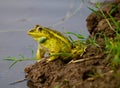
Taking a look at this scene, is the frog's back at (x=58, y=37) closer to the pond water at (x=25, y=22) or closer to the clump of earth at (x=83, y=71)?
the clump of earth at (x=83, y=71)

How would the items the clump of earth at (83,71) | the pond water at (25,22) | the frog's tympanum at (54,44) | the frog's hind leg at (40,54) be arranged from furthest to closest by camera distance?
the pond water at (25,22) → the frog's hind leg at (40,54) → the frog's tympanum at (54,44) → the clump of earth at (83,71)

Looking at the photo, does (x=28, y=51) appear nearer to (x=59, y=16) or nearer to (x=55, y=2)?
(x=59, y=16)

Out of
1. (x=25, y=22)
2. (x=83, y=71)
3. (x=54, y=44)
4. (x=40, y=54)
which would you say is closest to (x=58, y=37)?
(x=54, y=44)

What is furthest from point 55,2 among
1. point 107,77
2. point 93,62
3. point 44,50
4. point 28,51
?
point 107,77

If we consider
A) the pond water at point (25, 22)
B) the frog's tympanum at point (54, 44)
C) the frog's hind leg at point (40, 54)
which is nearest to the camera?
the frog's tympanum at point (54, 44)

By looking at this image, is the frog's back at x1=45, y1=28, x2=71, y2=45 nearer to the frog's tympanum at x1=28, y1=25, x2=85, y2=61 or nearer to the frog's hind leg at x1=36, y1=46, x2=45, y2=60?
the frog's tympanum at x1=28, y1=25, x2=85, y2=61

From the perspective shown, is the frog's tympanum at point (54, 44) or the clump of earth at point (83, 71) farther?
the frog's tympanum at point (54, 44)

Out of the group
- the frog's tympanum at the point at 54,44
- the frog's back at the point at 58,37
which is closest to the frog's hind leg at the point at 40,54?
the frog's tympanum at the point at 54,44
